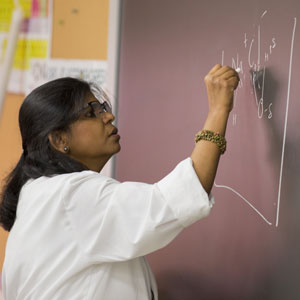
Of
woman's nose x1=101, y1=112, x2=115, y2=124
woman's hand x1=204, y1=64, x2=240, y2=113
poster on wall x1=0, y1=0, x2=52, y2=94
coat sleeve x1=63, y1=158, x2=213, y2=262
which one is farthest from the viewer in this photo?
poster on wall x1=0, y1=0, x2=52, y2=94

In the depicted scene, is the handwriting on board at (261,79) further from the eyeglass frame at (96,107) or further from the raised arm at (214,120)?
the eyeglass frame at (96,107)

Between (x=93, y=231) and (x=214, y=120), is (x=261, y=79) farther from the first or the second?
(x=93, y=231)

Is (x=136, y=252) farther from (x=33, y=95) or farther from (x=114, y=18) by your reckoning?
(x=114, y=18)

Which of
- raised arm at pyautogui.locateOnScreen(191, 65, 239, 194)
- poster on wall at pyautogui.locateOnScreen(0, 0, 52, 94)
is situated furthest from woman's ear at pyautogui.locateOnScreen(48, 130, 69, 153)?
poster on wall at pyautogui.locateOnScreen(0, 0, 52, 94)

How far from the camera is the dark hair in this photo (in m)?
0.95

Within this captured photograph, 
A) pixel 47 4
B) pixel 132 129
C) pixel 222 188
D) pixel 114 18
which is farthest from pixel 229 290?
pixel 47 4

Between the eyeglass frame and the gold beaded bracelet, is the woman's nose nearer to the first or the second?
the eyeglass frame

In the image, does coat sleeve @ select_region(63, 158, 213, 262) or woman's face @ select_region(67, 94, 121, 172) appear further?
woman's face @ select_region(67, 94, 121, 172)

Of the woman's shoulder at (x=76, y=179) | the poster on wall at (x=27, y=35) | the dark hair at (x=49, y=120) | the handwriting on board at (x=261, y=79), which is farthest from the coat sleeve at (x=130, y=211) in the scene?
the poster on wall at (x=27, y=35)

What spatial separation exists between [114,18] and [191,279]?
754 millimetres

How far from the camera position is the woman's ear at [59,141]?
3.14 feet

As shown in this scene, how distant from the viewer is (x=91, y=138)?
972 mm

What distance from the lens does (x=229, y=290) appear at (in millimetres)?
1092

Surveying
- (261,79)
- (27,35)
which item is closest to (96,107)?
(261,79)
